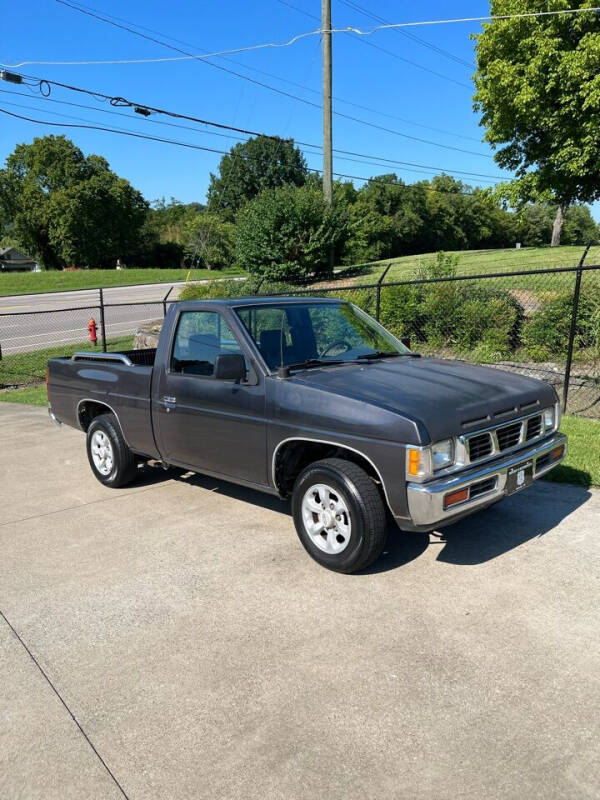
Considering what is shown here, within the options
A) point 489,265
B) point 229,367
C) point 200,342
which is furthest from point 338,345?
point 489,265

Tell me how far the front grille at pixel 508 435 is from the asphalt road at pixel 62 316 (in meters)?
11.0

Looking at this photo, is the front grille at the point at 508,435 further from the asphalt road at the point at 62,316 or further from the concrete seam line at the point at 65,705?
the asphalt road at the point at 62,316

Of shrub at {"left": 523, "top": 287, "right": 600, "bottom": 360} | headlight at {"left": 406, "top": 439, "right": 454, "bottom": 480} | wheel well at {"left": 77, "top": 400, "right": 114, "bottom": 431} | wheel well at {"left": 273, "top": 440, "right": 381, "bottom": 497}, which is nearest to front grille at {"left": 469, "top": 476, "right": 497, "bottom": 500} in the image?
headlight at {"left": 406, "top": 439, "right": 454, "bottom": 480}

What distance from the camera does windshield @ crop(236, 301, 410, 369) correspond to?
185 inches

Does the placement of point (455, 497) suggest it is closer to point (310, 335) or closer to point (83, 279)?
point (310, 335)

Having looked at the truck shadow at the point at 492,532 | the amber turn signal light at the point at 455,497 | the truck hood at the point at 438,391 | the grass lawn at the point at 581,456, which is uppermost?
the truck hood at the point at 438,391

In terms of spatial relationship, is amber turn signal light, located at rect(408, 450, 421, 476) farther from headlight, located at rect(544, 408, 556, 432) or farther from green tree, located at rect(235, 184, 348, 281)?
green tree, located at rect(235, 184, 348, 281)

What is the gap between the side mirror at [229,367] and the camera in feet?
14.4

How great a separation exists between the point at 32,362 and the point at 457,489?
14351 millimetres

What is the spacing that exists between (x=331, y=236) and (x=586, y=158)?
34.1 feet

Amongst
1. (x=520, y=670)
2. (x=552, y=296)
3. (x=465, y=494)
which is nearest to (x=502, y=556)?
(x=465, y=494)

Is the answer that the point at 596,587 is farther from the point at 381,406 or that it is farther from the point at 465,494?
the point at 381,406

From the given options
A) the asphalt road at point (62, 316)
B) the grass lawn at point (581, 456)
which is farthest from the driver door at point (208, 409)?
the asphalt road at point (62, 316)

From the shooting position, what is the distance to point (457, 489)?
363cm
